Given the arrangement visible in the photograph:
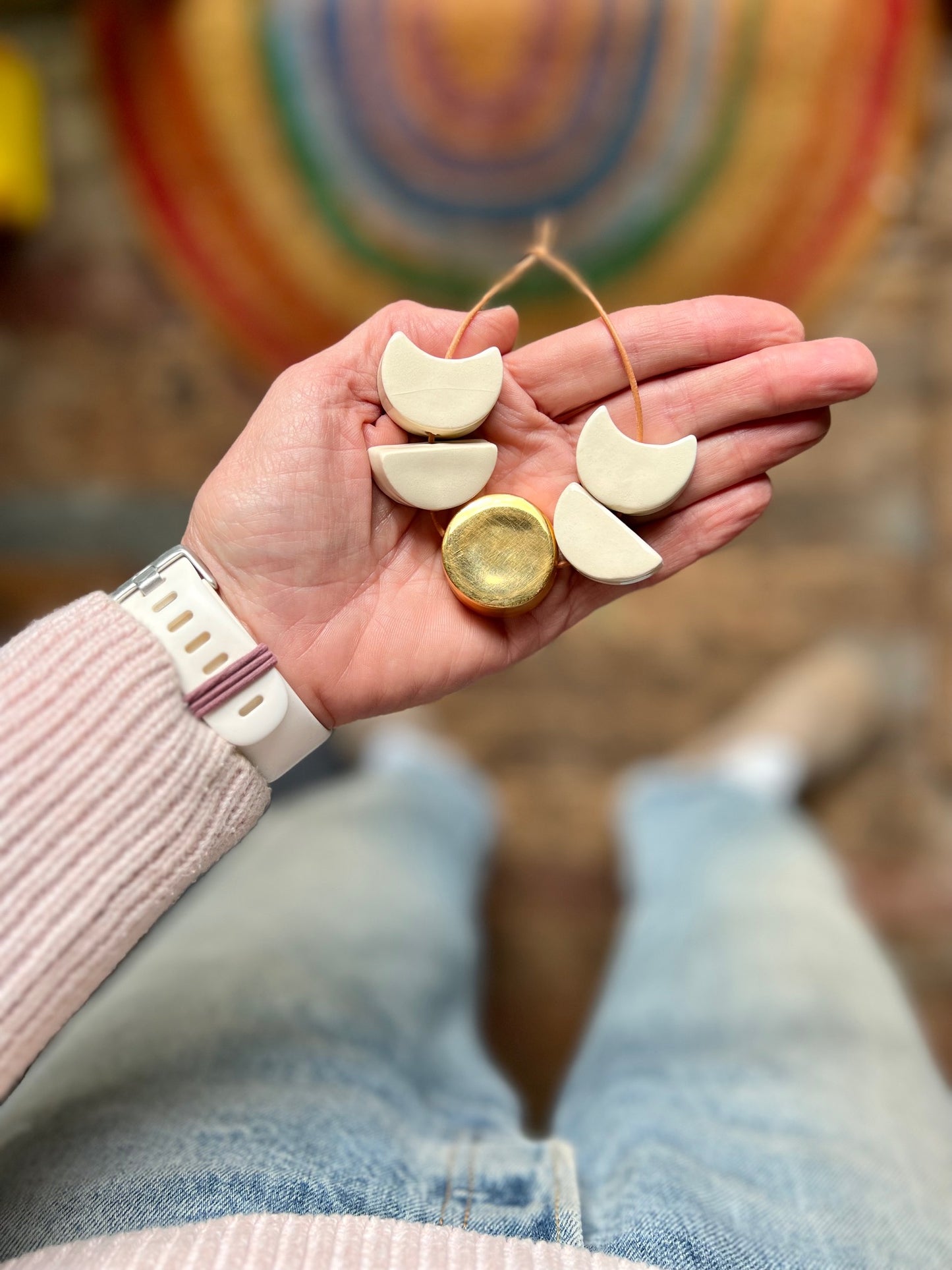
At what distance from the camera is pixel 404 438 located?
0.63 metres

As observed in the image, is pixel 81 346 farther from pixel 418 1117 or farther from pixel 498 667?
pixel 418 1117

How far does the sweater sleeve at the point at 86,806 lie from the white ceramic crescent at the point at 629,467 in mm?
295

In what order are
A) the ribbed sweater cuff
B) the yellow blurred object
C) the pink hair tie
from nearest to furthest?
the ribbed sweater cuff, the pink hair tie, the yellow blurred object

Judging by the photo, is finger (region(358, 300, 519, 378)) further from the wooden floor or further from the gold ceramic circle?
the wooden floor

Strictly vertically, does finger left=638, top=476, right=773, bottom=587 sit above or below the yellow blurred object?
below

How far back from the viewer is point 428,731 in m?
1.35

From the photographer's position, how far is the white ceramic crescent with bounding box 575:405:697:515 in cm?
61

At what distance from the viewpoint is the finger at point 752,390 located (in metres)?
0.58

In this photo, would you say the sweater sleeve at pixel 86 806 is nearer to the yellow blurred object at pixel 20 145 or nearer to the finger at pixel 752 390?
the finger at pixel 752 390

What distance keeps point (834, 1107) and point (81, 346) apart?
4.19 ft

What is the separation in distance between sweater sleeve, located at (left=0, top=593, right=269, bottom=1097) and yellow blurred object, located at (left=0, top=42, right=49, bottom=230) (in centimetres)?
95

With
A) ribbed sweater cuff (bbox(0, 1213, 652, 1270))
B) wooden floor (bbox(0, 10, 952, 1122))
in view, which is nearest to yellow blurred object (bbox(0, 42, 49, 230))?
wooden floor (bbox(0, 10, 952, 1122))

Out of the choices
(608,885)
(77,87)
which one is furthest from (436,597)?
(77,87)

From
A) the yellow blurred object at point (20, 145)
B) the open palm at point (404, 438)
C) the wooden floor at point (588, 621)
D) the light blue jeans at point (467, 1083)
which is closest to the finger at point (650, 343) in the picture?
the open palm at point (404, 438)
